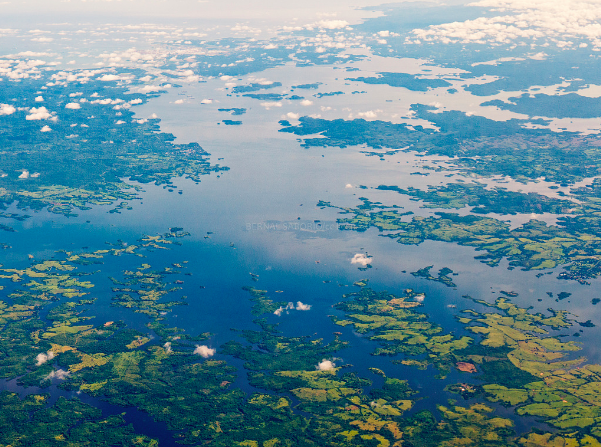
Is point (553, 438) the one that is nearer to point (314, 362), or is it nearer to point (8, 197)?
point (314, 362)

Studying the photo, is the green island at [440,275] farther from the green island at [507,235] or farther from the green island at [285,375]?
the green island at [507,235]

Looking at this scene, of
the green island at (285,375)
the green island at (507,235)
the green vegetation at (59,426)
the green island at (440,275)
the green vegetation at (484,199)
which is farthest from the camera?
the green vegetation at (484,199)

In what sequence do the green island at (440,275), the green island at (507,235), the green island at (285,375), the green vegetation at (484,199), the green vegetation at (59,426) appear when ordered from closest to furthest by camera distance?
the green vegetation at (59,426) < the green island at (285,375) < the green island at (440,275) < the green island at (507,235) < the green vegetation at (484,199)

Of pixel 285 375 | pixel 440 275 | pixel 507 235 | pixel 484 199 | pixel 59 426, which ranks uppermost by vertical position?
pixel 484 199

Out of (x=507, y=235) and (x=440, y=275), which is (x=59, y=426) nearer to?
(x=440, y=275)

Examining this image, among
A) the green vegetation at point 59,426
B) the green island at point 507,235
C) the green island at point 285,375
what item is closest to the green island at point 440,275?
the green island at point 285,375

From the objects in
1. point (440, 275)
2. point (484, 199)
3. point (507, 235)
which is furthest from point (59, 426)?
point (484, 199)

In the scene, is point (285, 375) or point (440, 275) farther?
point (440, 275)

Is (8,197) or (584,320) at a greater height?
(8,197)

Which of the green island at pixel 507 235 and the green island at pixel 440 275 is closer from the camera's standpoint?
→ the green island at pixel 440 275

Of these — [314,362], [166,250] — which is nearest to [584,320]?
[314,362]

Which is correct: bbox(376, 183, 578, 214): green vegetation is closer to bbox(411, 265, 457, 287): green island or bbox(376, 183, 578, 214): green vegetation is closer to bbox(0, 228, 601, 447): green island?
bbox(411, 265, 457, 287): green island
